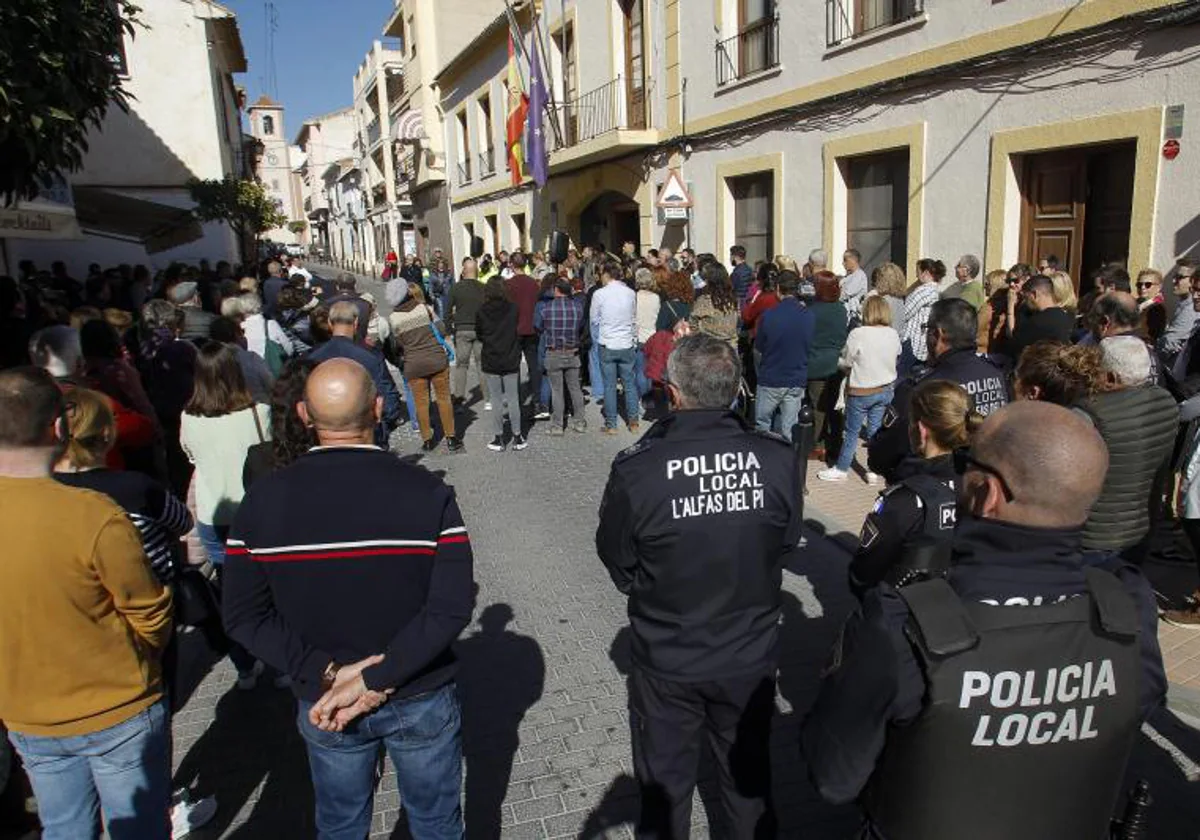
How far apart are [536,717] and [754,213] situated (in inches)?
398

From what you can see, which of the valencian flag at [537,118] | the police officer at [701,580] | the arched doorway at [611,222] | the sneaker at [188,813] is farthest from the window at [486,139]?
the police officer at [701,580]

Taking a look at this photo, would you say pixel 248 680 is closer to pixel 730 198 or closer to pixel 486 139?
pixel 730 198

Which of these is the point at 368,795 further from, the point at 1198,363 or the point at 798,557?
the point at 1198,363

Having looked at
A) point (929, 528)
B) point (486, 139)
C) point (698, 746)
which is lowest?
point (698, 746)

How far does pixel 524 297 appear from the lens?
9.44 metres

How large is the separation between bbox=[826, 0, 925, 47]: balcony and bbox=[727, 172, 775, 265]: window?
2172 mm

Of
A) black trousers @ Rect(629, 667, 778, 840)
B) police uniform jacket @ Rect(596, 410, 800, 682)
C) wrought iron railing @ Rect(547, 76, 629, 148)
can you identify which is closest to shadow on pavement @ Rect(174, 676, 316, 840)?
black trousers @ Rect(629, 667, 778, 840)

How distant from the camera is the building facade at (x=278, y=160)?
73.2 m

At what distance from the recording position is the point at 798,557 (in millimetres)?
5473

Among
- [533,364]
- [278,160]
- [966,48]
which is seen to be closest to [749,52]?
[966,48]

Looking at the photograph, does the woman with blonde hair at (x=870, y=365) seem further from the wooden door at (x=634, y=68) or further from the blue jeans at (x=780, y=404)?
the wooden door at (x=634, y=68)

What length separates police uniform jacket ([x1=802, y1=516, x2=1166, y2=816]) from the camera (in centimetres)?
154

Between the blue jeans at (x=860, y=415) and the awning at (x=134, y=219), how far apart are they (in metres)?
13.6

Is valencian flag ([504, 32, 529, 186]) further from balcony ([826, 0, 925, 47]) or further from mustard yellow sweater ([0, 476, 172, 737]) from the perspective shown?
mustard yellow sweater ([0, 476, 172, 737])
